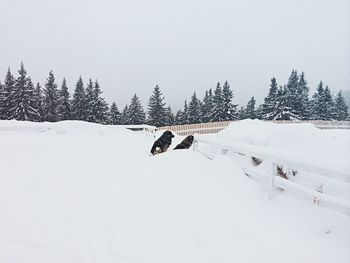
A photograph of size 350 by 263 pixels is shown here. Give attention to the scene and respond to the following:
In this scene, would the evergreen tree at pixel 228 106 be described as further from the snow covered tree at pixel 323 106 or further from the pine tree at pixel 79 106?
the pine tree at pixel 79 106

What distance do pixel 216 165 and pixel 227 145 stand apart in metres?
0.51

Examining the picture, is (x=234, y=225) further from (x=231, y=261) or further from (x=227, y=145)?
(x=227, y=145)

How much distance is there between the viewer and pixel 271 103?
51094mm

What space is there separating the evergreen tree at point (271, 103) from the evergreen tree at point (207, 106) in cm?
826

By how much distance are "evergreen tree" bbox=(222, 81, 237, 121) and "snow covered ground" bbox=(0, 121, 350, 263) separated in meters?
43.5

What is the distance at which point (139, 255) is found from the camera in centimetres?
396

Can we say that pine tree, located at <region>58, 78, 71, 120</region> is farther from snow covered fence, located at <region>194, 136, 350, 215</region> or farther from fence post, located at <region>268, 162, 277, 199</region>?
fence post, located at <region>268, 162, 277, 199</region>

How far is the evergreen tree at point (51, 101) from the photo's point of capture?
4778 cm

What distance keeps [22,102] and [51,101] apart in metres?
4.96

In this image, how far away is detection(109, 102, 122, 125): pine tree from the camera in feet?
177

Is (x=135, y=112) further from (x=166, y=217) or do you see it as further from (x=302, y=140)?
(x=166, y=217)

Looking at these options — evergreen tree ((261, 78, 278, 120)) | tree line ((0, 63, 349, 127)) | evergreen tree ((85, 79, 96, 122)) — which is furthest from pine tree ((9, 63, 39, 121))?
evergreen tree ((261, 78, 278, 120))

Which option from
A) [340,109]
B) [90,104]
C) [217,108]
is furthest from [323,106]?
[90,104]

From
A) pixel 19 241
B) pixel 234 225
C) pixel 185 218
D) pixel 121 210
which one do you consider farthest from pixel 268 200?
pixel 19 241
